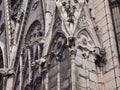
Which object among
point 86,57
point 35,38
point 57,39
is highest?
point 35,38

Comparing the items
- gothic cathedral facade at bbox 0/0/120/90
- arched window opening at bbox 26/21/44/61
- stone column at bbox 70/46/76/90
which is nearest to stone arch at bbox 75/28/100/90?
gothic cathedral facade at bbox 0/0/120/90

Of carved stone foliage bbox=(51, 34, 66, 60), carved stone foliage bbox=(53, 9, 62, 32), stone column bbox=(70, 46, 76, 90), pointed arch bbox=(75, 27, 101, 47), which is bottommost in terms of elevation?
stone column bbox=(70, 46, 76, 90)

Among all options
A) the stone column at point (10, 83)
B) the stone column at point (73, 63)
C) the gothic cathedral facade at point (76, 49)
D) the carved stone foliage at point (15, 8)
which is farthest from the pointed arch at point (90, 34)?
the carved stone foliage at point (15, 8)

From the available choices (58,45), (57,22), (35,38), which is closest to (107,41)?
(58,45)

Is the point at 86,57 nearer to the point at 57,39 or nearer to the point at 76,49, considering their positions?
the point at 76,49

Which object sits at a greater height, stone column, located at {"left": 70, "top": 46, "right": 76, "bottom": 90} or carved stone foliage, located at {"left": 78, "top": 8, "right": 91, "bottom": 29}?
carved stone foliage, located at {"left": 78, "top": 8, "right": 91, "bottom": 29}

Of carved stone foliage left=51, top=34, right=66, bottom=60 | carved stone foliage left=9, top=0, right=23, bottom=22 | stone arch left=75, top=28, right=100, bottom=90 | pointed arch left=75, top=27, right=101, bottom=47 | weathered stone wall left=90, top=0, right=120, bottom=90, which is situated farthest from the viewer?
carved stone foliage left=9, top=0, right=23, bottom=22

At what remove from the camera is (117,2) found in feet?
45.3

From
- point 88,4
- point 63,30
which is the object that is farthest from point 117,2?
point 63,30

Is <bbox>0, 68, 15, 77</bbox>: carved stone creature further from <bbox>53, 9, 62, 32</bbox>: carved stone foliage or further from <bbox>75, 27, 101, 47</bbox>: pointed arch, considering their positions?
<bbox>75, 27, 101, 47</bbox>: pointed arch

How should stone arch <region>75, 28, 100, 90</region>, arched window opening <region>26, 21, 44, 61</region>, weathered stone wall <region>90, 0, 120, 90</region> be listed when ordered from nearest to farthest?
stone arch <region>75, 28, 100, 90</region> → weathered stone wall <region>90, 0, 120, 90</region> → arched window opening <region>26, 21, 44, 61</region>

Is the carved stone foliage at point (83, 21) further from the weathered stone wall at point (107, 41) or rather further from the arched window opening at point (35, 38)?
the arched window opening at point (35, 38)

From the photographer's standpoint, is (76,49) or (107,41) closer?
(76,49)

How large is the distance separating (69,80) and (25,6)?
28.0 ft
